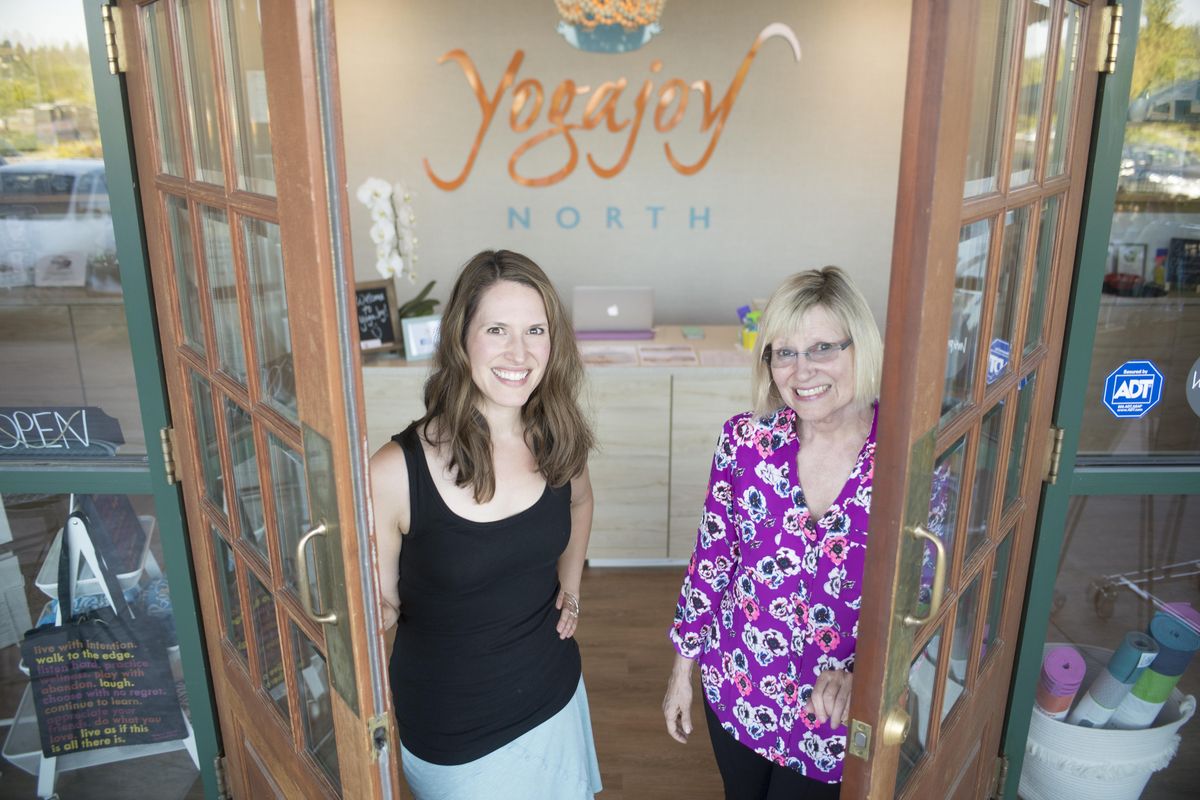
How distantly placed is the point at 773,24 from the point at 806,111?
0.52 metres

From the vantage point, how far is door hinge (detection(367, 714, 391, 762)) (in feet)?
4.41

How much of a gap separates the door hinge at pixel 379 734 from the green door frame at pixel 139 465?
0.94 m

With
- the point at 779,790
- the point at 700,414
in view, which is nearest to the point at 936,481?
the point at 779,790

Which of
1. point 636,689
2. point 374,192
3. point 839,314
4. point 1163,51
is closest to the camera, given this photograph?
point 839,314

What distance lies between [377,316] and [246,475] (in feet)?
7.75

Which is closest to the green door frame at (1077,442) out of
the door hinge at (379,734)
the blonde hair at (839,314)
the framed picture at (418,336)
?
the blonde hair at (839,314)

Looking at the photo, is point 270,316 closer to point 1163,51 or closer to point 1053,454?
point 1053,454

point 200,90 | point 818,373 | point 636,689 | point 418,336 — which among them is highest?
point 200,90

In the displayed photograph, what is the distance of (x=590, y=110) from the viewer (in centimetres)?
521

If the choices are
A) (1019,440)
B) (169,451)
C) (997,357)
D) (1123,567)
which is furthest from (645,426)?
(997,357)

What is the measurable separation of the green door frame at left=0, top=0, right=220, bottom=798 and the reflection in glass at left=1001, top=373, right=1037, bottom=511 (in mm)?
1808

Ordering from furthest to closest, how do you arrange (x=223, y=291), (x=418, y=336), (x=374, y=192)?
(x=418, y=336), (x=374, y=192), (x=223, y=291)

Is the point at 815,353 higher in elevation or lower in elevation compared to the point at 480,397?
higher

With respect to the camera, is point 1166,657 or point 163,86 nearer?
point 163,86
